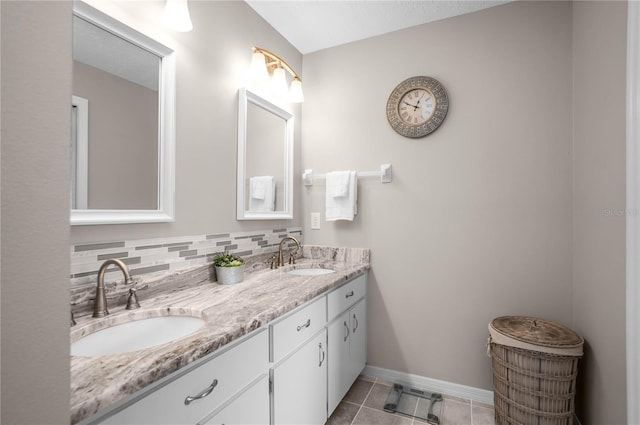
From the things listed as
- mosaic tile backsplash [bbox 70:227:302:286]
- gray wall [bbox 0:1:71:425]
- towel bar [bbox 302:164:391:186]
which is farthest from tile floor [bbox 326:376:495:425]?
gray wall [bbox 0:1:71:425]

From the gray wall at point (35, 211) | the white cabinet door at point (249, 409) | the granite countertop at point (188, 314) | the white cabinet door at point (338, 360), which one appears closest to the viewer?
the gray wall at point (35, 211)

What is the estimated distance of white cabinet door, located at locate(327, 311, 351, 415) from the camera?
1.64 m

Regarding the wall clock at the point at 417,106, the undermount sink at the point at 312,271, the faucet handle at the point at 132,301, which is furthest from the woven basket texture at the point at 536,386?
the faucet handle at the point at 132,301

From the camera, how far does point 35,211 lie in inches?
15.6

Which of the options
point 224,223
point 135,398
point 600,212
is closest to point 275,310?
point 135,398

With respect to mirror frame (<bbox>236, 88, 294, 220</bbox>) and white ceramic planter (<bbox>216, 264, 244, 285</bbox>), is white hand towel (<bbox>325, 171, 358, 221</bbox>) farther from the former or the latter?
white ceramic planter (<bbox>216, 264, 244, 285</bbox>)

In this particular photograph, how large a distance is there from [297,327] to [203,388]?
1.69 ft

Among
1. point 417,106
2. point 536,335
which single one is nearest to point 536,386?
point 536,335

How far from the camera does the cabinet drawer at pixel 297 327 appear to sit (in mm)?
1188

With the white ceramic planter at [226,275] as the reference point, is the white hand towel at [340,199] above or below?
above

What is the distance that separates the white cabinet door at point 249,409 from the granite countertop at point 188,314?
0.72ft

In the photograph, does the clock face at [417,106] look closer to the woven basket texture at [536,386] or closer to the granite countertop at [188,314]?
the granite countertop at [188,314]

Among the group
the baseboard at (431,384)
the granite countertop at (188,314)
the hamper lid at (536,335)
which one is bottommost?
the baseboard at (431,384)

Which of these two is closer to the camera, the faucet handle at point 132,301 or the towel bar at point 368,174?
the faucet handle at point 132,301
